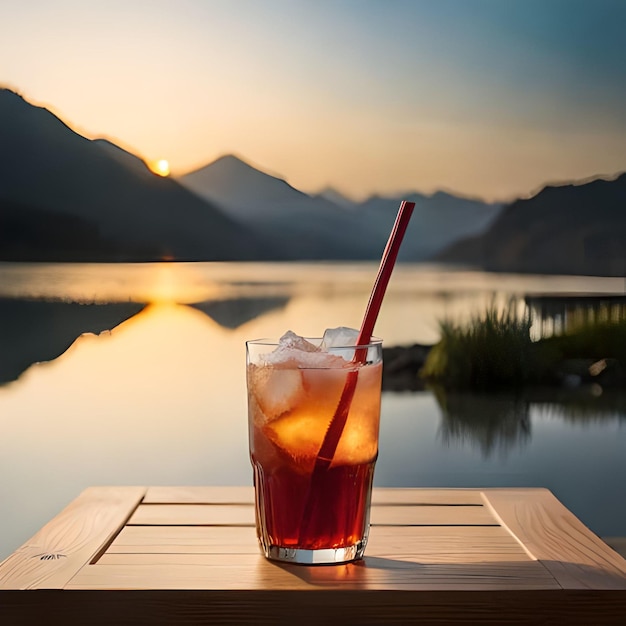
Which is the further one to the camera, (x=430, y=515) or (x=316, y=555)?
(x=430, y=515)

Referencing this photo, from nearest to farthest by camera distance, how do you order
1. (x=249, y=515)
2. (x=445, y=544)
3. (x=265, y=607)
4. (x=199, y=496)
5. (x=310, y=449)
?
(x=265, y=607) → (x=310, y=449) → (x=445, y=544) → (x=249, y=515) → (x=199, y=496)

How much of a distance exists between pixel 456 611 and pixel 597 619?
0.18 meters

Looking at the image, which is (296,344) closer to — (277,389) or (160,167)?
(277,389)

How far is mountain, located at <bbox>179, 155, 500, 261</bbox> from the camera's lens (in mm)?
2592

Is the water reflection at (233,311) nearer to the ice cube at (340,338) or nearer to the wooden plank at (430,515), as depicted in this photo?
the wooden plank at (430,515)

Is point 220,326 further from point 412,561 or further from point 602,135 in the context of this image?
point 412,561

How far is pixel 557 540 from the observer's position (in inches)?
54.0

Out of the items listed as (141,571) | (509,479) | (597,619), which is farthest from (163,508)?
(509,479)

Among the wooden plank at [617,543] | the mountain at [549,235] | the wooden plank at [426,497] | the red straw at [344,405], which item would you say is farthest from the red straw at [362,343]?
the wooden plank at [617,543]

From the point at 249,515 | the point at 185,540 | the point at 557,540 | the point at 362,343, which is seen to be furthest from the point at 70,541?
the point at 557,540

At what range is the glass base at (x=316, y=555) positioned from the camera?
124 centimetres

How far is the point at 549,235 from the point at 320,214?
26.2 inches

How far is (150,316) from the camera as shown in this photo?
2.58 meters

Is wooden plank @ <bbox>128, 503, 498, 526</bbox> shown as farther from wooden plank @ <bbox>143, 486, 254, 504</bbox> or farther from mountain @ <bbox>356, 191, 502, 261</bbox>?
mountain @ <bbox>356, 191, 502, 261</bbox>
